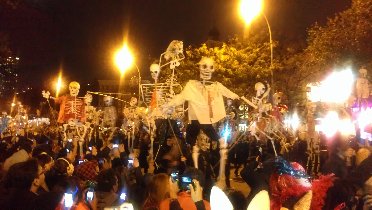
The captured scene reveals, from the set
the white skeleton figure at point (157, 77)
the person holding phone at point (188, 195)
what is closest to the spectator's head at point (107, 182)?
the person holding phone at point (188, 195)

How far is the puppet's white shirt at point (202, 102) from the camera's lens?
8.56 meters

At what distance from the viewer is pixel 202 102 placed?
8.52 metres

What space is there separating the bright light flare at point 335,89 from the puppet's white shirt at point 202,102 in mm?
7278

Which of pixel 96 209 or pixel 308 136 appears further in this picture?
pixel 308 136

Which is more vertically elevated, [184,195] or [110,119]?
[110,119]

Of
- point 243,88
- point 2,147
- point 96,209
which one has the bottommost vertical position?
point 96,209

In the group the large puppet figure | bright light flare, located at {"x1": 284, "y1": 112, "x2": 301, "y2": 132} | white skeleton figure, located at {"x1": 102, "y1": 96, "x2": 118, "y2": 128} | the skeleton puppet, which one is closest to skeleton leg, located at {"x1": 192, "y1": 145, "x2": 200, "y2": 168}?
the skeleton puppet

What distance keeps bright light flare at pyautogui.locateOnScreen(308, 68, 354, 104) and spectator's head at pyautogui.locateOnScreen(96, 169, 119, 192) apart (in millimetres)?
9697

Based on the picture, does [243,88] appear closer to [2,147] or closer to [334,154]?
[2,147]

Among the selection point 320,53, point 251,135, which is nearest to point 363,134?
point 251,135

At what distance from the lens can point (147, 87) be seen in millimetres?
13969

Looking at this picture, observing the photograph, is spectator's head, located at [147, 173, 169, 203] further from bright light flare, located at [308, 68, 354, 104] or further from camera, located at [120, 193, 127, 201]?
bright light flare, located at [308, 68, 354, 104]

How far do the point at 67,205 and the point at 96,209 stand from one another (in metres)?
0.73

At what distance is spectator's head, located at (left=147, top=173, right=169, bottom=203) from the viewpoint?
17.9 feet
